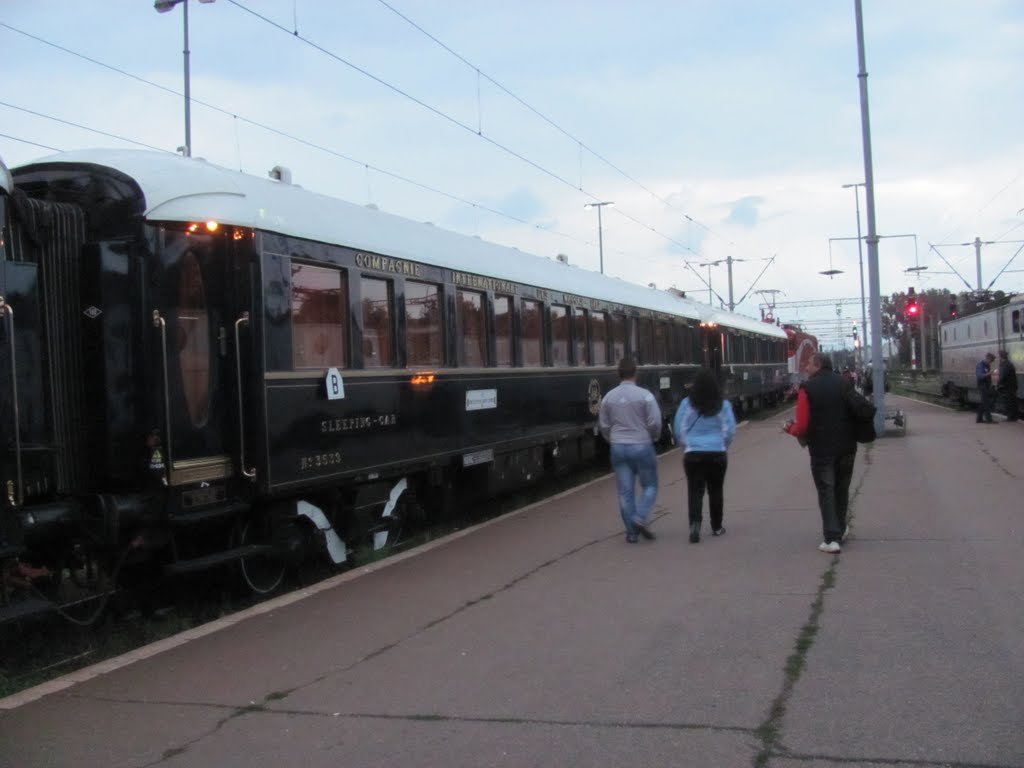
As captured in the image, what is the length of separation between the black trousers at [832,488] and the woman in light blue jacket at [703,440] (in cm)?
96

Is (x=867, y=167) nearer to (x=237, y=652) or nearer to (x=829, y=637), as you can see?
(x=829, y=637)

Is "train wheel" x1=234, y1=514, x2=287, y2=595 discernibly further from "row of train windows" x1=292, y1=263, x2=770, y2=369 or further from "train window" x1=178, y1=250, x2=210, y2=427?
"row of train windows" x1=292, y1=263, x2=770, y2=369

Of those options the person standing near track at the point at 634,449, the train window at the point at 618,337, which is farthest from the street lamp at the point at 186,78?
the person standing near track at the point at 634,449

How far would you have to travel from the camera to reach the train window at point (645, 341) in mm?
18656

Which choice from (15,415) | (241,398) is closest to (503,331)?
(241,398)

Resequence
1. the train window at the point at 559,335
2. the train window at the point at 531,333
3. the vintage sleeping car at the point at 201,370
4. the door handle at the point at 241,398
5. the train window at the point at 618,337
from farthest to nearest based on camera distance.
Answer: the train window at the point at 618,337 → the train window at the point at 559,335 → the train window at the point at 531,333 → the door handle at the point at 241,398 → the vintage sleeping car at the point at 201,370

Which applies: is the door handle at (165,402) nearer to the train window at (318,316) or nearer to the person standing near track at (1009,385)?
the train window at (318,316)

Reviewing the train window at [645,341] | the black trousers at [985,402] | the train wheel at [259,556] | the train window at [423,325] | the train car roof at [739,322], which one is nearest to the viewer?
the train wheel at [259,556]

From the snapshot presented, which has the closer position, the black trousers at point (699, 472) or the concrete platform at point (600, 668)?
the concrete platform at point (600, 668)

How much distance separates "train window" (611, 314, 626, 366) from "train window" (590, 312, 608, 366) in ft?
1.18

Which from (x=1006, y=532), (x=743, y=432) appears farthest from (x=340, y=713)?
(x=743, y=432)

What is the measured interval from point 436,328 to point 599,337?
621cm

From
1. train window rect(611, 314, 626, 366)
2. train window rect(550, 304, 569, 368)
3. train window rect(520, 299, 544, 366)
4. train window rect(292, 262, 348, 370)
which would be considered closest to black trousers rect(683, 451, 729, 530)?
train window rect(292, 262, 348, 370)

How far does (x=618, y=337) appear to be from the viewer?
57.0 ft
